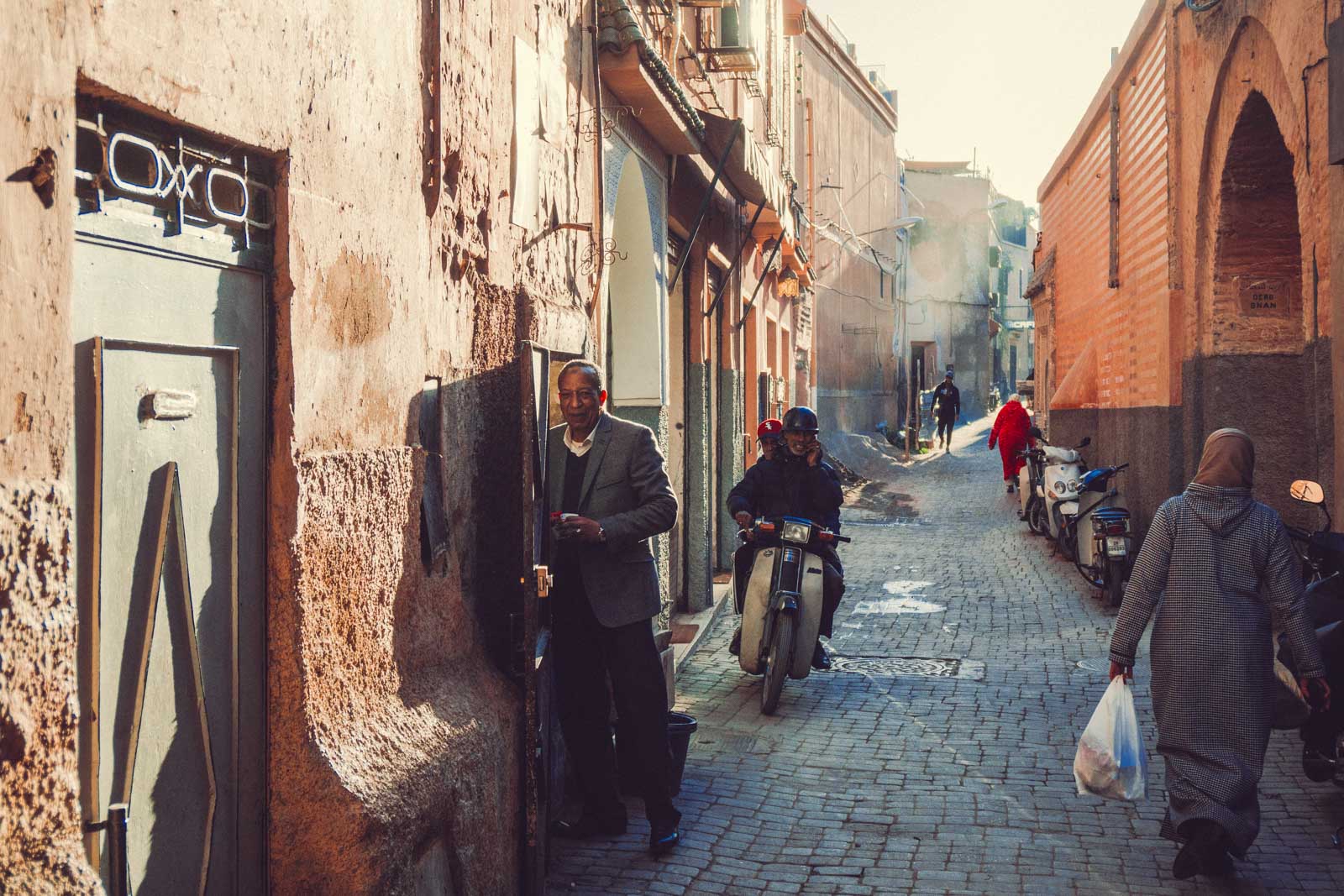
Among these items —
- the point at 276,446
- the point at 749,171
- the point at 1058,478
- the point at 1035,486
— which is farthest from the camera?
the point at 1035,486

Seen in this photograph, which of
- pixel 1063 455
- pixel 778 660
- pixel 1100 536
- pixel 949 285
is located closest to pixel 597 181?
pixel 778 660

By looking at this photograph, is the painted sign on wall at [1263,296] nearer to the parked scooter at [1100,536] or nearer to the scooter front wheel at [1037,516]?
the parked scooter at [1100,536]

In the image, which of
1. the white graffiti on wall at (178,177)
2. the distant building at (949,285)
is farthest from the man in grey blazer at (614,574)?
the distant building at (949,285)

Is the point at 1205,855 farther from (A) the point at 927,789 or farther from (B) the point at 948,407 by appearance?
(B) the point at 948,407

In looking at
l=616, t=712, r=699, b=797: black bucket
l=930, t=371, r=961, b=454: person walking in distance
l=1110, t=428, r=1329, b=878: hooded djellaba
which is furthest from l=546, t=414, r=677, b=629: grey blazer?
l=930, t=371, r=961, b=454: person walking in distance

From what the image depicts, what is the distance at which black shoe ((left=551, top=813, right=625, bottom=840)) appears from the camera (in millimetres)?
5164

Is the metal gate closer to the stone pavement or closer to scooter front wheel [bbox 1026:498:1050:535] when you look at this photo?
the stone pavement

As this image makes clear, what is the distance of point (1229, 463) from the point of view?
4766 millimetres

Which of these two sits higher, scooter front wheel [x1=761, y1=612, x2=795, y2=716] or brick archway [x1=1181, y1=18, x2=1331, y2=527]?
brick archway [x1=1181, y1=18, x2=1331, y2=527]

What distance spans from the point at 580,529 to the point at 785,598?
279cm

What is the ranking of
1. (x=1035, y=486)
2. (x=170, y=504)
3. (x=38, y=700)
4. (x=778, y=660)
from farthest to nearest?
(x=1035, y=486)
(x=778, y=660)
(x=170, y=504)
(x=38, y=700)

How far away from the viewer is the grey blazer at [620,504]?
489cm

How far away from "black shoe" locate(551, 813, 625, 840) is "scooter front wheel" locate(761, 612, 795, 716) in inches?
78.7

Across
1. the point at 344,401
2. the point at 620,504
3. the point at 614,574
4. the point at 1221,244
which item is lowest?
the point at 614,574
